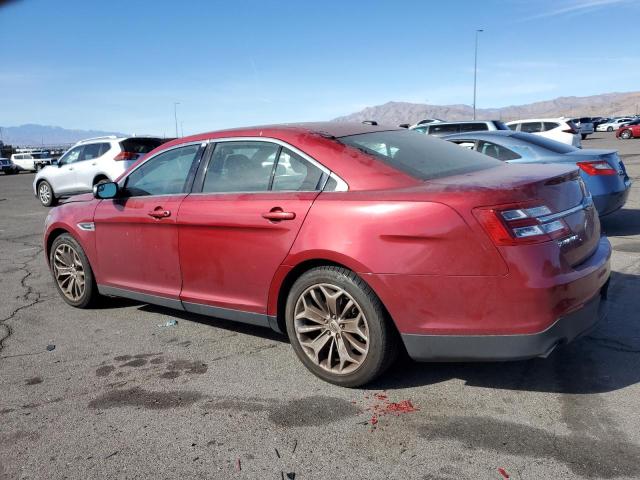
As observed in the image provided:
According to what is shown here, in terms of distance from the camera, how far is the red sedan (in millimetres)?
2910

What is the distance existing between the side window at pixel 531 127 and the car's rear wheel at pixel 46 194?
17381 mm

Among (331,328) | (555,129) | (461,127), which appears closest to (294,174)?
(331,328)

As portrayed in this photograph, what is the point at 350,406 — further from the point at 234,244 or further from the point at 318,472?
the point at 234,244

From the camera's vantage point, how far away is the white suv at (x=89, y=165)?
1441cm

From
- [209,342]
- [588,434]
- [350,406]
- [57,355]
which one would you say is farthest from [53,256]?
[588,434]

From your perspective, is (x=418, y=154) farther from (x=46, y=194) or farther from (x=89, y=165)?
(x=46, y=194)

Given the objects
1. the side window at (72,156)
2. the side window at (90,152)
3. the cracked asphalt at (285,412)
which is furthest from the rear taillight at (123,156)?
the cracked asphalt at (285,412)

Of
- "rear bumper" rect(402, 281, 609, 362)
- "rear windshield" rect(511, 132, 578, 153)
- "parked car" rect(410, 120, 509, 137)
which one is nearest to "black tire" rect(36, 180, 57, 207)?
"parked car" rect(410, 120, 509, 137)

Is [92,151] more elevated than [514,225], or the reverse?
[92,151]

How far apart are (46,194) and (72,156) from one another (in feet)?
4.60

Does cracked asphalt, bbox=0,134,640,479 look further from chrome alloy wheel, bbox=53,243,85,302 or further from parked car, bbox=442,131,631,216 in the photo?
parked car, bbox=442,131,631,216

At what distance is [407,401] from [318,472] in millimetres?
823

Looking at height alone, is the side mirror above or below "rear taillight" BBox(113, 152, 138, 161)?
below

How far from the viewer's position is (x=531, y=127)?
24.0 metres
